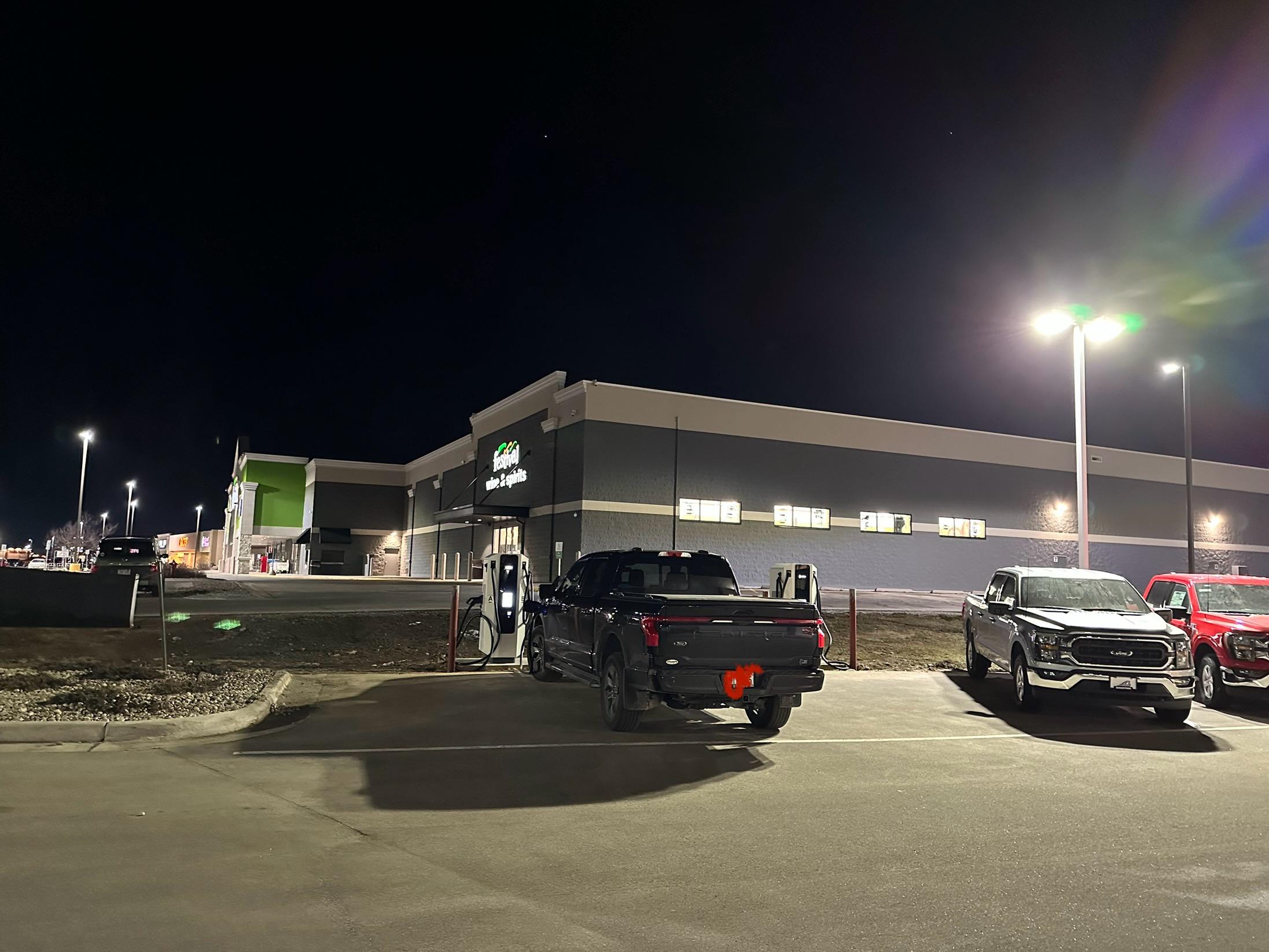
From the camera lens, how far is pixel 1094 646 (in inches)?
469

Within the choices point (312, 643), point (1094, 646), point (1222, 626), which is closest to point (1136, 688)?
point (1094, 646)

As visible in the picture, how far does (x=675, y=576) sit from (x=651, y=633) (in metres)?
2.25

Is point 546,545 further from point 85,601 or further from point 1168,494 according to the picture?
point 1168,494

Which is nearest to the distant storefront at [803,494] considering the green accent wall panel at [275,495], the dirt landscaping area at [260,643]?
the green accent wall panel at [275,495]

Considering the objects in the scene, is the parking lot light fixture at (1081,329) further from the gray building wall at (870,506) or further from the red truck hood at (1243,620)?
the gray building wall at (870,506)

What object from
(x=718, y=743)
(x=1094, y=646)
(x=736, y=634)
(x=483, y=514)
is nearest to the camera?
(x=736, y=634)

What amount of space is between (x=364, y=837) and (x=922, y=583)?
43.7m

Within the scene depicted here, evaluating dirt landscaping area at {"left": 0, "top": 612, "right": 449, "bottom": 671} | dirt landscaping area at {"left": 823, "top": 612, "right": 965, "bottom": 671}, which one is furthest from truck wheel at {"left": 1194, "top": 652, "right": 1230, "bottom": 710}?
dirt landscaping area at {"left": 0, "top": 612, "right": 449, "bottom": 671}

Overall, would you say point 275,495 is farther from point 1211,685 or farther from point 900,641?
point 1211,685

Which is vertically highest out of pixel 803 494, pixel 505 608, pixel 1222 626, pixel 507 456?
pixel 507 456

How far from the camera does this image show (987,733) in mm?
11133

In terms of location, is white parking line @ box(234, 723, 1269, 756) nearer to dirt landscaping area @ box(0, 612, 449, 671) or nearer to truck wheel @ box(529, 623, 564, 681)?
truck wheel @ box(529, 623, 564, 681)

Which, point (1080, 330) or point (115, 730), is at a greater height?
point (1080, 330)

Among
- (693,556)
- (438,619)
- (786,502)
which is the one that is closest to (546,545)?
(786,502)
